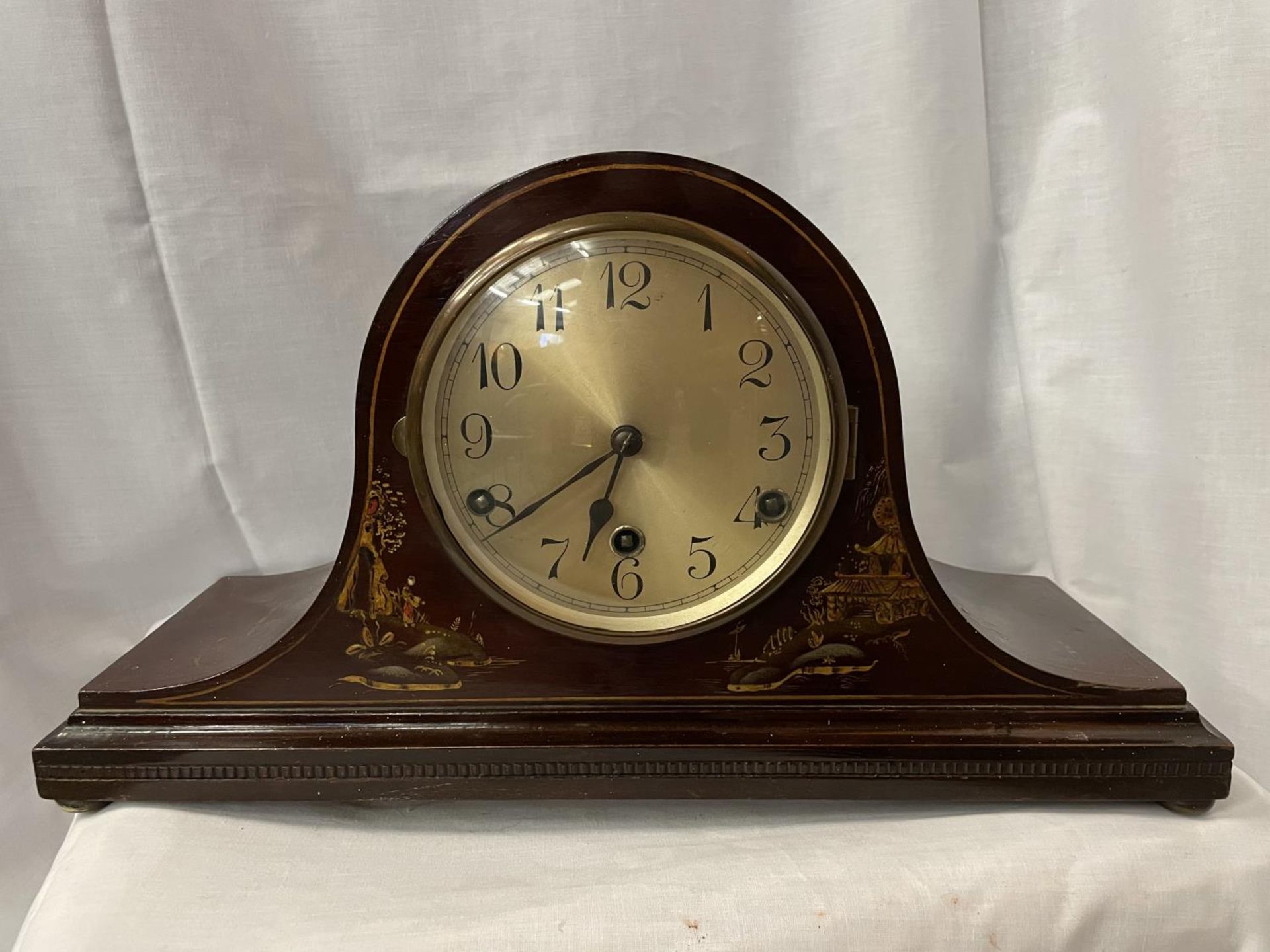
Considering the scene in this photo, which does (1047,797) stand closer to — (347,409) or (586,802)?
(586,802)

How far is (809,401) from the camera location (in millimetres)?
1088

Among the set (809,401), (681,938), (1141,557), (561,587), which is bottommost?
(681,938)

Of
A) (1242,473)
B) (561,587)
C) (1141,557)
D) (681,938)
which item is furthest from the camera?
(1141,557)

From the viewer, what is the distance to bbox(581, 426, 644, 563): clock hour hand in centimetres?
107

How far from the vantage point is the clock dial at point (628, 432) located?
107 centimetres

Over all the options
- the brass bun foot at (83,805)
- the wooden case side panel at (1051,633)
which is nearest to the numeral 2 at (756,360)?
the wooden case side panel at (1051,633)

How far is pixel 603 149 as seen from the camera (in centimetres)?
152

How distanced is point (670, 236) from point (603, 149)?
0.52 meters

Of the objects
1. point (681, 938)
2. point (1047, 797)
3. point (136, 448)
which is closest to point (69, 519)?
point (136, 448)

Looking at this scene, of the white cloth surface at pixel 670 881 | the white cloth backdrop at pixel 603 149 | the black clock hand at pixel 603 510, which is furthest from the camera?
the white cloth backdrop at pixel 603 149

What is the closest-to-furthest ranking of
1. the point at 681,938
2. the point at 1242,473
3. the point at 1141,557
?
the point at 681,938 → the point at 1242,473 → the point at 1141,557

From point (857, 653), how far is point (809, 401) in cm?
29

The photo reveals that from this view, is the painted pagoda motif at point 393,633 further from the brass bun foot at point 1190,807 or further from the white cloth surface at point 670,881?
the brass bun foot at point 1190,807

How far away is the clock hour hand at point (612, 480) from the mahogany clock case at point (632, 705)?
4.9 inches
